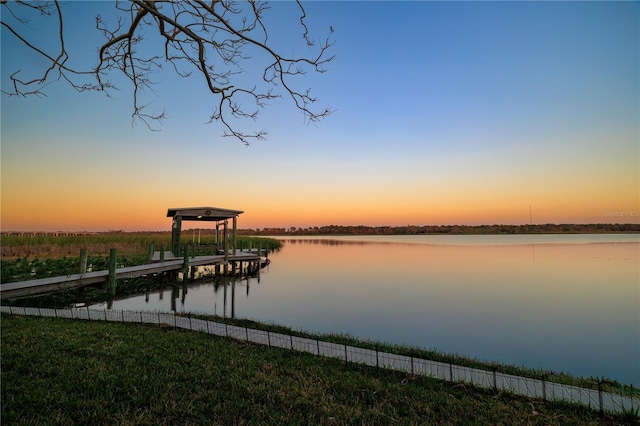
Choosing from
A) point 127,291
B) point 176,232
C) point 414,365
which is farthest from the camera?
point 176,232

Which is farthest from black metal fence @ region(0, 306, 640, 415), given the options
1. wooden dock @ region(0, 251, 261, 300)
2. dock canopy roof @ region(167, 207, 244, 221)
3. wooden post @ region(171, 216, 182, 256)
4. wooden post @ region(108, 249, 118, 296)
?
wooden post @ region(171, 216, 182, 256)

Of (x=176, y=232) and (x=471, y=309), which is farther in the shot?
(x=176, y=232)

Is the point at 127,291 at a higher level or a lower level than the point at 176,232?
lower

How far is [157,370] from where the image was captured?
4.94 metres

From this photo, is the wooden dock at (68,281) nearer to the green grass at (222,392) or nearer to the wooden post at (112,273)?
the wooden post at (112,273)

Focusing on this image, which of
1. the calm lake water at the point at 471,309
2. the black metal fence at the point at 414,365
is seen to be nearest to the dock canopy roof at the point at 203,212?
the calm lake water at the point at 471,309

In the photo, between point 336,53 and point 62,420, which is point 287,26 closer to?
point 336,53

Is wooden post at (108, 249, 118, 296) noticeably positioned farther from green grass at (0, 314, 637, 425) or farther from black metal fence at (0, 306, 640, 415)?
green grass at (0, 314, 637, 425)

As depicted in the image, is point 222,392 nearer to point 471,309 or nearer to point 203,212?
point 471,309

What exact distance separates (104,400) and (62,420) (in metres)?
0.56

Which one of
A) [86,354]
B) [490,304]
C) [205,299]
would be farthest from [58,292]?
[490,304]

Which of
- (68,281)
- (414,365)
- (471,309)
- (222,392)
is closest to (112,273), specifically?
(68,281)

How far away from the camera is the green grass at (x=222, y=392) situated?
3668 millimetres

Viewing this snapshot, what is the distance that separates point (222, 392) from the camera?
428cm
